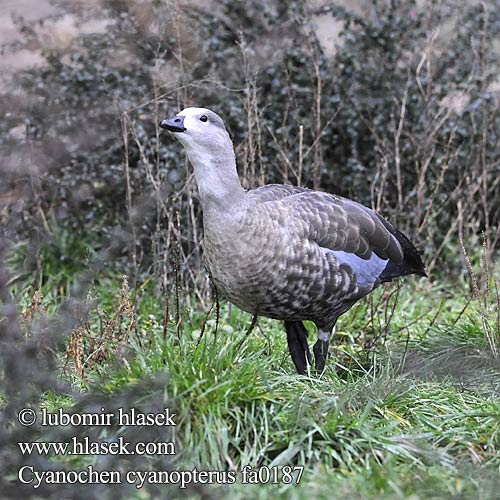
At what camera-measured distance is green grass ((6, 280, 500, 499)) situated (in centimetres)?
→ 336

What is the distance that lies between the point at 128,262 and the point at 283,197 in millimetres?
1983

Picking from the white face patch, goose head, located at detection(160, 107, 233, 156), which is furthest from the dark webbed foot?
goose head, located at detection(160, 107, 233, 156)

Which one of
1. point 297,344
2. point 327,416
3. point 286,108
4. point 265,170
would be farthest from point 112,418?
point 286,108

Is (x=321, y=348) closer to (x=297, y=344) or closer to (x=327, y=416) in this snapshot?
(x=297, y=344)

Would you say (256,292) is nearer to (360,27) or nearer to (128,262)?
(128,262)

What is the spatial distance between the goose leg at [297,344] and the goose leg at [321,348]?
0.05 m

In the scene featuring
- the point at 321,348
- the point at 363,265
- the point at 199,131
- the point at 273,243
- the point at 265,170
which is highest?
the point at 199,131

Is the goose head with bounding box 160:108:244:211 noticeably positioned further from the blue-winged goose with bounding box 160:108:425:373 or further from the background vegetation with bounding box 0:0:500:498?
the background vegetation with bounding box 0:0:500:498

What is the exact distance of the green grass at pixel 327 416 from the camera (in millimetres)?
3363

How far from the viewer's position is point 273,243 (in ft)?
13.4

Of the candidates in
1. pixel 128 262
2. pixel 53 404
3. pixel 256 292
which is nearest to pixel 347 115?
pixel 128 262

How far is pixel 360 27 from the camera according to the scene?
7066 mm

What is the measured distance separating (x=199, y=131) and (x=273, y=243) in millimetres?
594

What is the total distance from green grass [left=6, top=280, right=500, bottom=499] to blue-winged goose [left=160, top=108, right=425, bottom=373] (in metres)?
0.27
